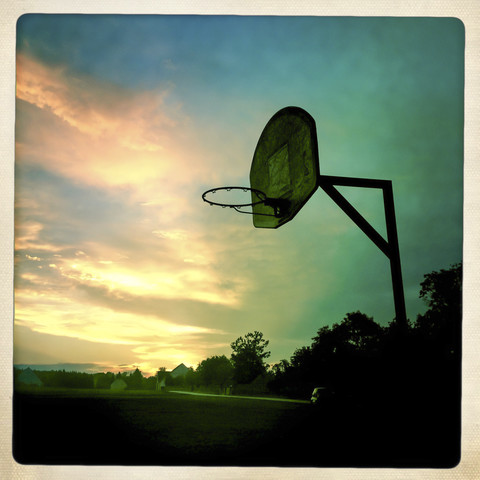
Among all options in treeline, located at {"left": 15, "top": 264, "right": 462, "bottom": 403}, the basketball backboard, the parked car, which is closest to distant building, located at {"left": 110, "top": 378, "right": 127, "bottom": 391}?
treeline, located at {"left": 15, "top": 264, "right": 462, "bottom": 403}

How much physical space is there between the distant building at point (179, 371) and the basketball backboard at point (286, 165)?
216cm

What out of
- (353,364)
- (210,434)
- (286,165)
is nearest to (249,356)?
(210,434)

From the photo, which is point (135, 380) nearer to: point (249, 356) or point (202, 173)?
point (249, 356)

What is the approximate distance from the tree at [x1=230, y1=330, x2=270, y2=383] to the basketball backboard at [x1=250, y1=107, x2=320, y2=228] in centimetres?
163

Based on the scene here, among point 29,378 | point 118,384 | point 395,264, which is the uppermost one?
point 395,264

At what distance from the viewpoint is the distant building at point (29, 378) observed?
10.3 feet

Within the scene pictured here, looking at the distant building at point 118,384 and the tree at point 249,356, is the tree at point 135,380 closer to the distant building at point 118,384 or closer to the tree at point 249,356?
the distant building at point 118,384

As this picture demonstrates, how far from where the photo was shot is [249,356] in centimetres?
556

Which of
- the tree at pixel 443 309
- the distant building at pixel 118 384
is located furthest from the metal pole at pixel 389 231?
the distant building at pixel 118 384

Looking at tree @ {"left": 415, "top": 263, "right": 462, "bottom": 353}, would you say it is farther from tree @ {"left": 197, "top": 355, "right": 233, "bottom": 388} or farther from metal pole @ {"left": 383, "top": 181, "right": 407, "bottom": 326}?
tree @ {"left": 197, "top": 355, "right": 233, "bottom": 388}

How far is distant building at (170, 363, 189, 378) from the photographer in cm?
508

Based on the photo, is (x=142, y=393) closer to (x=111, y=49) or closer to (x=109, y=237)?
(x=109, y=237)

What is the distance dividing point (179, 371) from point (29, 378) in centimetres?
201

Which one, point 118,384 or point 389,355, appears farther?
point 389,355
